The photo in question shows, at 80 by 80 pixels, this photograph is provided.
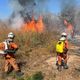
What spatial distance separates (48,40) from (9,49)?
5.68 m

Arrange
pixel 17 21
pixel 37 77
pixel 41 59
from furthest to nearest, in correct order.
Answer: pixel 17 21 → pixel 41 59 → pixel 37 77

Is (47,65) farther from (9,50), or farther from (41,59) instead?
(9,50)

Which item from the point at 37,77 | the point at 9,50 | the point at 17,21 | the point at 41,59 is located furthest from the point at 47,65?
the point at 17,21

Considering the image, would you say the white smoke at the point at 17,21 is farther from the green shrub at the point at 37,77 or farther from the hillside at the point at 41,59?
the green shrub at the point at 37,77

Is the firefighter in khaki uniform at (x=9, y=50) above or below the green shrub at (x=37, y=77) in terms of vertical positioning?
above

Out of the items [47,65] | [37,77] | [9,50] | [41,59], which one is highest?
[9,50]

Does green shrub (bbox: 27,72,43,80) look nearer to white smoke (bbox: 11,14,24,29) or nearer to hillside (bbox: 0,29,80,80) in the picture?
hillside (bbox: 0,29,80,80)

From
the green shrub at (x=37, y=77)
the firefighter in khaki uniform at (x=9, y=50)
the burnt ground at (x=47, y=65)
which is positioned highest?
the firefighter in khaki uniform at (x=9, y=50)

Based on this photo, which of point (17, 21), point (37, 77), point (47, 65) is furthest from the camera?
point (17, 21)

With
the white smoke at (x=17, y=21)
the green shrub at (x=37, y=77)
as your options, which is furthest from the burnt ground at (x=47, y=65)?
the white smoke at (x=17, y=21)

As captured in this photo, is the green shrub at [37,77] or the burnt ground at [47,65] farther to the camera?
the burnt ground at [47,65]

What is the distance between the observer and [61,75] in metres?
14.4

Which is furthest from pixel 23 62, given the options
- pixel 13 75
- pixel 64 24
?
pixel 64 24

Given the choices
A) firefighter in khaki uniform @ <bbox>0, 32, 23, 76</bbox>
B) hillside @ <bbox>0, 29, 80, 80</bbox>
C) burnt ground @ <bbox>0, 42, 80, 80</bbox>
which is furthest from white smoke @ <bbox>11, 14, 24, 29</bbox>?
firefighter in khaki uniform @ <bbox>0, 32, 23, 76</bbox>
